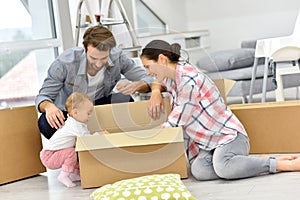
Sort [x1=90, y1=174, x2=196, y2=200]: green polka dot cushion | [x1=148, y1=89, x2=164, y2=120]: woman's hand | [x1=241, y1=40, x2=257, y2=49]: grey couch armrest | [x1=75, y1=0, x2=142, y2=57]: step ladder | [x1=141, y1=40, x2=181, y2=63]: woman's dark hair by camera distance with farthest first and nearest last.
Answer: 1. [x1=241, y1=40, x2=257, y2=49]: grey couch armrest
2. [x1=75, y1=0, x2=142, y2=57]: step ladder
3. [x1=148, y1=89, x2=164, y2=120]: woman's hand
4. [x1=141, y1=40, x2=181, y2=63]: woman's dark hair
5. [x1=90, y1=174, x2=196, y2=200]: green polka dot cushion

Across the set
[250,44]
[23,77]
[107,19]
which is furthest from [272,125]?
[250,44]

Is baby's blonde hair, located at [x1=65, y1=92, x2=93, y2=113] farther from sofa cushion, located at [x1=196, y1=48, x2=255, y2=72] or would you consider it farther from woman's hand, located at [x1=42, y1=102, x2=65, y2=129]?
sofa cushion, located at [x1=196, y1=48, x2=255, y2=72]

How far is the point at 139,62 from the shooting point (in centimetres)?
232

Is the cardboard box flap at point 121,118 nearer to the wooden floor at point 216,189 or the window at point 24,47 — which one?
the wooden floor at point 216,189

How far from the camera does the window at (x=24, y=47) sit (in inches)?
127

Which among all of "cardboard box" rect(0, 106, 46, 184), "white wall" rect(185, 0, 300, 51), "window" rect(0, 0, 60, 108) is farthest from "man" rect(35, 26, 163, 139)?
"white wall" rect(185, 0, 300, 51)

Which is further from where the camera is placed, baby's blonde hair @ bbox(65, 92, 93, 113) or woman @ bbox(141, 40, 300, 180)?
baby's blonde hair @ bbox(65, 92, 93, 113)

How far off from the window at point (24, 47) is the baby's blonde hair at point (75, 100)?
99cm

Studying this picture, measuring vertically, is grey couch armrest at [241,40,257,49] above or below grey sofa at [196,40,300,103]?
above

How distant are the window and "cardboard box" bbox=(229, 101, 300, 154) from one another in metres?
1.39

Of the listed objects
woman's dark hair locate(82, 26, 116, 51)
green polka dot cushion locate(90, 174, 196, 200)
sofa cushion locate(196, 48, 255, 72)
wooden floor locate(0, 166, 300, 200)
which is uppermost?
woman's dark hair locate(82, 26, 116, 51)

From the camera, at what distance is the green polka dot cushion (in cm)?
174

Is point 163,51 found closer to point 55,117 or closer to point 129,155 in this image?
point 129,155

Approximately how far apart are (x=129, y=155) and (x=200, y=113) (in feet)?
1.01
